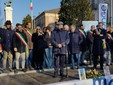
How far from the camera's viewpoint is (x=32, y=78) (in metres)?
10.9

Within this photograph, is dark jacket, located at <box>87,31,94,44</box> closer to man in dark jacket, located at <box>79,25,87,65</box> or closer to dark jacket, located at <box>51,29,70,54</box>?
man in dark jacket, located at <box>79,25,87,65</box>

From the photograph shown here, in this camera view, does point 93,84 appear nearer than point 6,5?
Yes

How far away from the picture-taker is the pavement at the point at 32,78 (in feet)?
33.4

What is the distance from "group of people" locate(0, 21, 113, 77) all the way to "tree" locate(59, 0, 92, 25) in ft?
90.9

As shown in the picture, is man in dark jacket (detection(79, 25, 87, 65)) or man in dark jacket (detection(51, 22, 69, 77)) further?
man in dark jacket (detection(79, 25, 87, 65))

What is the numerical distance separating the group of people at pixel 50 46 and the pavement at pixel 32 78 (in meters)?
0.31

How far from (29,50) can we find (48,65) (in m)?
1.11

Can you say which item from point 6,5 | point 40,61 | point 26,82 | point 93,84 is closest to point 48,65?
point 40,61

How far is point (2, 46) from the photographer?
11586 millimetres

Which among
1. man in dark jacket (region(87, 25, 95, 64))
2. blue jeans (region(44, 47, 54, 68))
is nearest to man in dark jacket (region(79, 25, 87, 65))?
man in dark jacket (region(87, 25, 95, 64))

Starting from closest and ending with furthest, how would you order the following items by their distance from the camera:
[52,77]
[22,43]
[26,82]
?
[26,82] < [52,77] < [22,43]

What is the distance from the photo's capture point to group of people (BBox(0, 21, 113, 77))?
10.8 m

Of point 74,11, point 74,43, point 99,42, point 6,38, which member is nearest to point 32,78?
point 6,38

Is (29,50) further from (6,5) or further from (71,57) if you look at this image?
(6,5)
